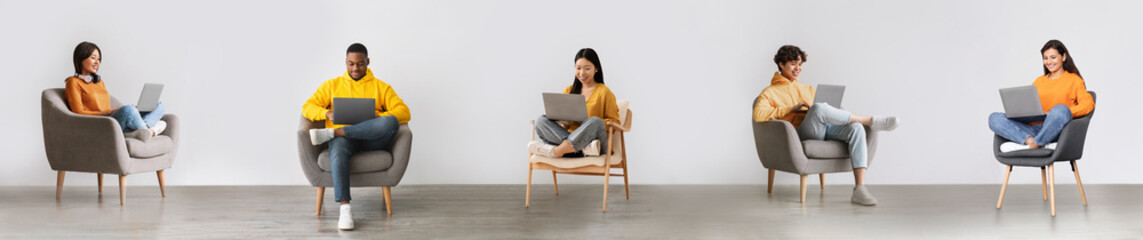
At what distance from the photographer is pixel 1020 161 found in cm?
389

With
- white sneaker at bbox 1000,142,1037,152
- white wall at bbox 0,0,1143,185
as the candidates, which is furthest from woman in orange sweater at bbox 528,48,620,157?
white sneaker at bbox 1000,142,1037,152

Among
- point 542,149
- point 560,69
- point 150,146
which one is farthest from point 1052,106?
point 150,146

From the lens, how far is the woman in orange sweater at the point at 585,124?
387cm

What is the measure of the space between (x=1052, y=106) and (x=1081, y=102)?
0.19 meters

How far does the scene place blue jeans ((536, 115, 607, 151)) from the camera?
3.86m

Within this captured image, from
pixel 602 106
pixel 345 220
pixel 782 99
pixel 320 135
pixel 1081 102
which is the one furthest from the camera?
pixel 782 99

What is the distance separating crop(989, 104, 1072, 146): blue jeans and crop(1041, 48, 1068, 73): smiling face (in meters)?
0.32

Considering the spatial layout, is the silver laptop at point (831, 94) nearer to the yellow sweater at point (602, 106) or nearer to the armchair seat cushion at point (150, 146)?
the yellow sweater at point (602, 106)

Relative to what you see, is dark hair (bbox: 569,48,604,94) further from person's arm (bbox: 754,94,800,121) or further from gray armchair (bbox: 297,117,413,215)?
gray armchair (bbox: 297,117,413,215)

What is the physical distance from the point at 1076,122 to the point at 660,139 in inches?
101

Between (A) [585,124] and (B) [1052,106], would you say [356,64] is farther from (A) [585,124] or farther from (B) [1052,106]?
(B) [1052,106]

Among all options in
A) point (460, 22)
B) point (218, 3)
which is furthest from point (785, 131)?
point (218, 3)

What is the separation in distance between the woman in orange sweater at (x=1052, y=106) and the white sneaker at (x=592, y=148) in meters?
2.24

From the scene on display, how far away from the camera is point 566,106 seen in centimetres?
393
